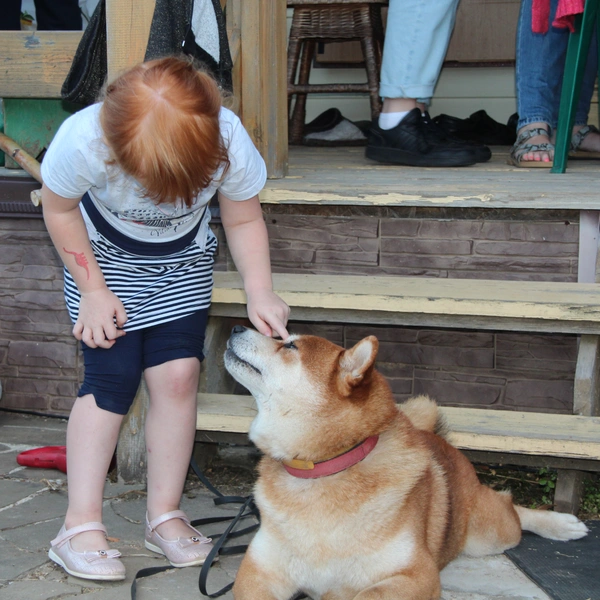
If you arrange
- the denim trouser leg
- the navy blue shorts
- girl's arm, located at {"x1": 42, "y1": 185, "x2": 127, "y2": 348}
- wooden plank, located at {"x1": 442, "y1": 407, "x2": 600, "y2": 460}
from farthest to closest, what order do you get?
the denim trouser leg
wooden plank, located at {"x1": 442, "y1": 407, "x2": 600, "y2": 460}
the navy blue shorts
girl's arm, located at {"x1": 42, "y1": 185, "x2": 127, "y2": 348}

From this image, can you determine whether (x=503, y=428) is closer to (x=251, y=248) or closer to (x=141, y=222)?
(x=251, y=248)

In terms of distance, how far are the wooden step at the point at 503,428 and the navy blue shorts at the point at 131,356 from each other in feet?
1.20

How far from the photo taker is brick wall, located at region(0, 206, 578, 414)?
319cm

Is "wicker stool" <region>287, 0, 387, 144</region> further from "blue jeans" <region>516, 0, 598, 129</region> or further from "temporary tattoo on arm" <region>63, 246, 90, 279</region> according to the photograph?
"temporary tattoo on arm" <region>63, 246, 90, 279</region>

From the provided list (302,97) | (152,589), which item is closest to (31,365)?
(152,589)

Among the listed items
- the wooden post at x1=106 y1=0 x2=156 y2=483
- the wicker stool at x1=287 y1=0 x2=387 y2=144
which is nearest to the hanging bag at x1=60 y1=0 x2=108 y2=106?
the wooden post at x1=106 y1=0 x2=156 y2=483

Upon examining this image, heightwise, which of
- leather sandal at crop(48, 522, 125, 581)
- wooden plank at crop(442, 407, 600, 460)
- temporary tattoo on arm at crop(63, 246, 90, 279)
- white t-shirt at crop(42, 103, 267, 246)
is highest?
white t-shirt at crop(42, 103, 267, 246)

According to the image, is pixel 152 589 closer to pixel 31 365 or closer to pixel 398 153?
pixel 31 365

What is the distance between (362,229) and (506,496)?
1.23 m

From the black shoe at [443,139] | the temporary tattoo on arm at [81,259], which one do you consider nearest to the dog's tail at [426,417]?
Answer: the temporary tattoo on arm at [81,259]

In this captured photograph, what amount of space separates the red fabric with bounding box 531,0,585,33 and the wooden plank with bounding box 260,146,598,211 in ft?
2.21

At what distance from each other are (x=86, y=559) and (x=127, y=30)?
1797 millimetres

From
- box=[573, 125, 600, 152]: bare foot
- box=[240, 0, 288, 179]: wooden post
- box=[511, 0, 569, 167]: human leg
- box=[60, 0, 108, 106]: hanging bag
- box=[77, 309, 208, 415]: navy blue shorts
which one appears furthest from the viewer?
box=[573, 125, 600, 152]: bare foot

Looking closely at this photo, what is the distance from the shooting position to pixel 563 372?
3264mm
